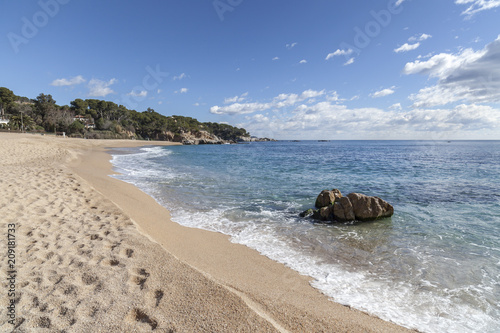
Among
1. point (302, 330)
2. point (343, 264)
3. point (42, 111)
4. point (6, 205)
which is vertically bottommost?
point (343, 264)

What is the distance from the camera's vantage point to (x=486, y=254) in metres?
5.56

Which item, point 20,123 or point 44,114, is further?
point 44,114

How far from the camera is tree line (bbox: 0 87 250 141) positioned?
62906 mm

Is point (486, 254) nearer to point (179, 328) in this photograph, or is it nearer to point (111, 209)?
point (179, 328)

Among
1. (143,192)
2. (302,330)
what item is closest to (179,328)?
(302,330)

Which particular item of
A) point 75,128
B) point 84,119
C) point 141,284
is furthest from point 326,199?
point 84,119

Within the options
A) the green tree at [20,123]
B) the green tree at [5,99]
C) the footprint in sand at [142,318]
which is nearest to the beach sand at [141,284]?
the footprint in sand at [142,318]

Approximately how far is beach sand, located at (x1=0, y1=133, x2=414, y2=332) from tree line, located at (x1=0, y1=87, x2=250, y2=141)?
221ft

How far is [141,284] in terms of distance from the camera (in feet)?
11.3

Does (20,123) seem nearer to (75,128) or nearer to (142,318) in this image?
(75,128)

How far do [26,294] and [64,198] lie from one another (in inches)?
209

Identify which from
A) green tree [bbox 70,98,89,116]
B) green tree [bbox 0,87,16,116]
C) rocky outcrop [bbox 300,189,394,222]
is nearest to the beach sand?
rocky outcrop [bbox 300,189,394,222]

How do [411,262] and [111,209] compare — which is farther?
[111,209]

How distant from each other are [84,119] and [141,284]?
3792 inches
